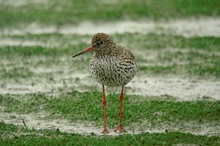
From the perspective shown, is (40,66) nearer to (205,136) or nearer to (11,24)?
(11,24)

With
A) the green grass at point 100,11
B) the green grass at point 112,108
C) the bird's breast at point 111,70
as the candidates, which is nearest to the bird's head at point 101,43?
the bird's breast at point 111,70

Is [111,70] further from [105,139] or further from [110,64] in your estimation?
[105,139]

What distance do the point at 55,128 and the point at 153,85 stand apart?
364 centimetres

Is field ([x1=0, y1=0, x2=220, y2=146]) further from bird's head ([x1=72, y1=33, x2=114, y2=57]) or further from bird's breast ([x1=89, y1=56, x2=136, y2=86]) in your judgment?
bird's head ([x1=72, y1=33, x2=114, y2=57])

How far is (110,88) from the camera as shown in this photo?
1333 cm

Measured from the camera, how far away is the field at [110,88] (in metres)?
10.3

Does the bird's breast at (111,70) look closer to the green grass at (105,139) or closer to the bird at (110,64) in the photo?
the bird at (110,64)

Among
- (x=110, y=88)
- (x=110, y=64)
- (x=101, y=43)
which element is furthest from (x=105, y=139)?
(x=110, y=88)

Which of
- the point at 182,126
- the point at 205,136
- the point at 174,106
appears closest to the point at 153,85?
the point at 174,106

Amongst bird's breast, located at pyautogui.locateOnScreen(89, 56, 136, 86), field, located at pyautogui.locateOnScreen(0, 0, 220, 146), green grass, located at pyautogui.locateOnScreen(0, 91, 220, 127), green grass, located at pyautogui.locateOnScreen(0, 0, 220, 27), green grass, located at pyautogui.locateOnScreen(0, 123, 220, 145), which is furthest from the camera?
green grass, located at pyautogui.locateOnScreen(0, 0, 220, 27)

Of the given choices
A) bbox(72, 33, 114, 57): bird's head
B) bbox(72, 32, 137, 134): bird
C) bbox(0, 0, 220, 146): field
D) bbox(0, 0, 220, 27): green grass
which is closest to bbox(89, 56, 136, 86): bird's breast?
bbox(72, 32, 137, 134): bird

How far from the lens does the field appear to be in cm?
1034

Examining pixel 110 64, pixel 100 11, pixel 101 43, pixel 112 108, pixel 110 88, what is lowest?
pixel 110 88

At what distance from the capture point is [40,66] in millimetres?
14984
